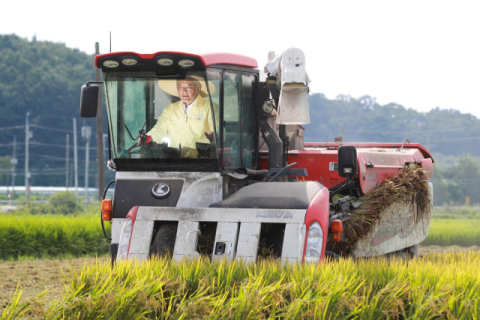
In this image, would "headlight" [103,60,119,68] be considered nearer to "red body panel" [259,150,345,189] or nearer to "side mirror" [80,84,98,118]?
"side mirror" [80,84,98,118]

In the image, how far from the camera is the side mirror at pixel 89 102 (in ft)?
22.7

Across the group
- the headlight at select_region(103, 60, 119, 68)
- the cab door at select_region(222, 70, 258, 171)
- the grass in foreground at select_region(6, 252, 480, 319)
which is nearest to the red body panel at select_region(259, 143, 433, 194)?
the cab door at select_region(222, 70, 258, 171)

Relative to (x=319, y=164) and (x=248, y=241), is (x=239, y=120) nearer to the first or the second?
(x=319, y=164)

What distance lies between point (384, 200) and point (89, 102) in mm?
3764

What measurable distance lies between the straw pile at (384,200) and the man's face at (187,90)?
7.32ft

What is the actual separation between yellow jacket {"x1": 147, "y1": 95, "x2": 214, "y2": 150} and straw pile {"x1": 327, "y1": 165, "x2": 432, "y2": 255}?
1894 mm

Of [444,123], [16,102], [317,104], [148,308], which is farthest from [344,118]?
[148,308]

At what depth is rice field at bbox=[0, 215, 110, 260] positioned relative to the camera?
13453 millimetres

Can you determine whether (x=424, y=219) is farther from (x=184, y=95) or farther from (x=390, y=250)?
(x=184, y=95)

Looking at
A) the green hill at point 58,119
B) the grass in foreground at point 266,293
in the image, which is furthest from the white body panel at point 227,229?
the green hill at point 58,119

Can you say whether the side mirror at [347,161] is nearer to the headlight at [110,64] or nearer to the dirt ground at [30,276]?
the dirt ground at [30,276]

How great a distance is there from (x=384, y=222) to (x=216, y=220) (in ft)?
8.61

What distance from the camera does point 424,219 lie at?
8.92 metres

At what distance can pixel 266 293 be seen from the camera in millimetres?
4465
